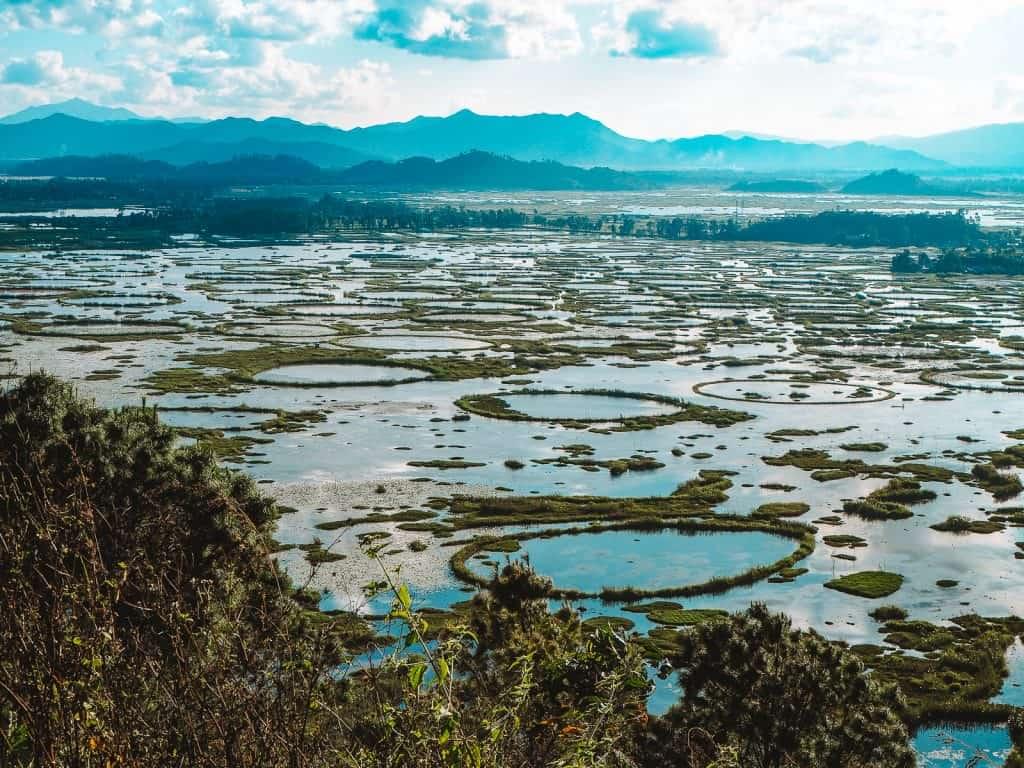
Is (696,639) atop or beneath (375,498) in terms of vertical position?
atop

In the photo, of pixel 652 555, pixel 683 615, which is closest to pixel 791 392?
pixel 652 555

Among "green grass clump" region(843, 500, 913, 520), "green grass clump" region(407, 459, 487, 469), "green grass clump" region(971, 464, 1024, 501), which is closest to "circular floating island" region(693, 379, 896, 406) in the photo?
"green grass clump" region(971, 464, 1024, 501)

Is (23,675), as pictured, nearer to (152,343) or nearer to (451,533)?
(451,533)

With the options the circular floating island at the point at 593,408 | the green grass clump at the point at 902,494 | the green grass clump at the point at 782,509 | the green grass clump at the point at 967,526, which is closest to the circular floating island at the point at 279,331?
the circular floating island at the point at 593,408

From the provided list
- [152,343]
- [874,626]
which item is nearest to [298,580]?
[874,626]

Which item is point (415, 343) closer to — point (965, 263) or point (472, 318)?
point (472, 318)

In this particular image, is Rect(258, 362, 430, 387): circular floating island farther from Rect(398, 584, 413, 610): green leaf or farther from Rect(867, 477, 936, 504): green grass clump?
Rect(398, 584, 413, 610): green leaf

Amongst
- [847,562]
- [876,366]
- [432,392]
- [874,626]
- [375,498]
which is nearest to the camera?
[874,626]
